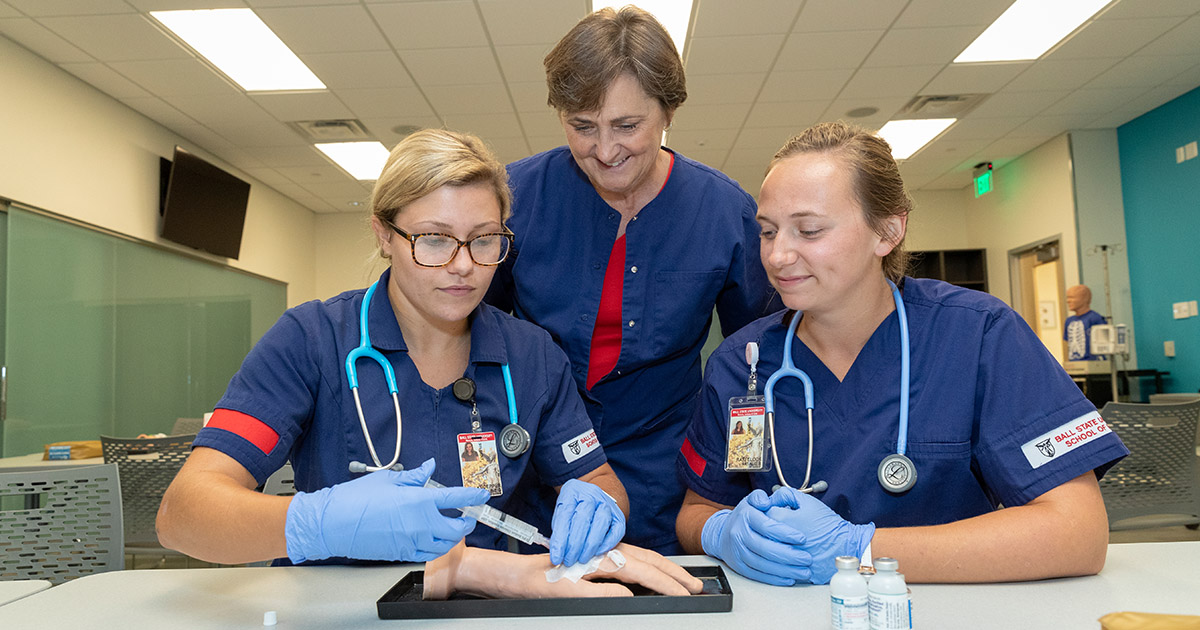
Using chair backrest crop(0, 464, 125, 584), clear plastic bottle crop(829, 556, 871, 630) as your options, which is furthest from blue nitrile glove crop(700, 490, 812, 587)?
chair backrest crop(0, 464, 125, 584)

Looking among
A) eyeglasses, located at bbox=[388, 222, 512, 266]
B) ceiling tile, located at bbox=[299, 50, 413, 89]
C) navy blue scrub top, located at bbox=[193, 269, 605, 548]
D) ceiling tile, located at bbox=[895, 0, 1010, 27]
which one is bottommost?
navy blue scrub top, located at bbox=[193, 269, 605, 548]

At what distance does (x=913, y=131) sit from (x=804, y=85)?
1.74 m

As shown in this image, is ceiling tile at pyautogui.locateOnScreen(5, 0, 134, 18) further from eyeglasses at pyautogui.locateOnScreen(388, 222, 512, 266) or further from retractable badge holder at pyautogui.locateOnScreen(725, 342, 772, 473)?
retractable badge holder at pyautogui.locateOnScreen(725, 342, 772, 473)

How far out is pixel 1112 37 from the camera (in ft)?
15.9

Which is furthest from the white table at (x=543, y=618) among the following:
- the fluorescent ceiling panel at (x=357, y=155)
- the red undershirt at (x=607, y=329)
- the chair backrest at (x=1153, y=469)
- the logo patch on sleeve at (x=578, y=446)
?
the fluorescent ceiling panel at (x=357, y=155)

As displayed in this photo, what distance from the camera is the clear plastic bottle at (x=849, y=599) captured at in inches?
30.7

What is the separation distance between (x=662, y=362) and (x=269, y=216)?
732 centimetres

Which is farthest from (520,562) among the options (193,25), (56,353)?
(56,353)

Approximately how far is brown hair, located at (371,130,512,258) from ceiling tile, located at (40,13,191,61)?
148 inches

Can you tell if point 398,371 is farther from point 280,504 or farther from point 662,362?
point 662,362

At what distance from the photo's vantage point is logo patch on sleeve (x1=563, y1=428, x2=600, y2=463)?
1.38m

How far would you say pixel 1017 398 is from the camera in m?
1.15

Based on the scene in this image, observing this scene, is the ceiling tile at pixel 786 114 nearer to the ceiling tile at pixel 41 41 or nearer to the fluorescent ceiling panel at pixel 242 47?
the fluorescent ceiling panel at pixel 242 47

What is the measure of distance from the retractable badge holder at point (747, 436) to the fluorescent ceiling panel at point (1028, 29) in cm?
412
